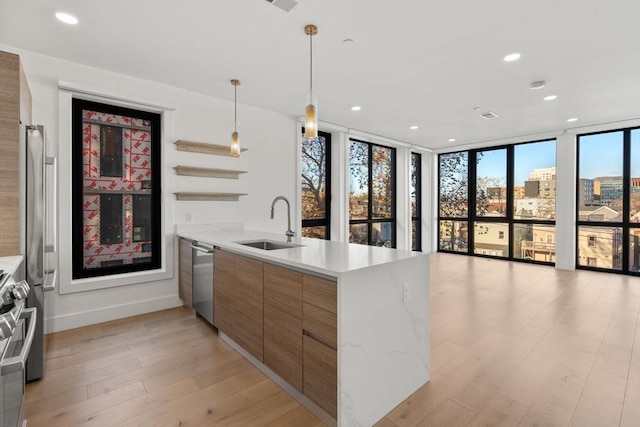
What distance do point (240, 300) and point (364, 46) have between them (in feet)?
7.84

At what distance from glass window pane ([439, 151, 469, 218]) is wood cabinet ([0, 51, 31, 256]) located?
7.74 m

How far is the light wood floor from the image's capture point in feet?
5.95

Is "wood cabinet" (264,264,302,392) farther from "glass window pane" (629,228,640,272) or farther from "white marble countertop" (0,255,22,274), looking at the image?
"glass window pane" (629,228,640,272)

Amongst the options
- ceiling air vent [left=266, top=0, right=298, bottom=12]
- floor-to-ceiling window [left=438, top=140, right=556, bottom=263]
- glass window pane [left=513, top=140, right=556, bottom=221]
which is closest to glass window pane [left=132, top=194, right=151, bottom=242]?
ceiling air vent [left=266, top=0, right=298, bottom=12]

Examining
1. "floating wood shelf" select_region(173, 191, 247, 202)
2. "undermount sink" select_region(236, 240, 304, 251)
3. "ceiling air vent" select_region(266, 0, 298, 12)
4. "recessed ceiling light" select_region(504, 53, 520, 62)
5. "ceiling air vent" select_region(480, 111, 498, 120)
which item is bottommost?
"undermount sink" select_region(236, 240, 304, 251)

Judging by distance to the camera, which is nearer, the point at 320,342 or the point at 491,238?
the point at 320,342

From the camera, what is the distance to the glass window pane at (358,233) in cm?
625

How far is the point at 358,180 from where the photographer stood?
6.40 m

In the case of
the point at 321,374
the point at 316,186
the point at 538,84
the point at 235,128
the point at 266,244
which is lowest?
the point at 321,374

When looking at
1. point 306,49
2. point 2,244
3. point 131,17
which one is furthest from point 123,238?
point 306,49

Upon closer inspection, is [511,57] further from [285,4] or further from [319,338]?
[319,338]

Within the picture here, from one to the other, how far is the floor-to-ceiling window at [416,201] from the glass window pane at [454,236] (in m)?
0.56

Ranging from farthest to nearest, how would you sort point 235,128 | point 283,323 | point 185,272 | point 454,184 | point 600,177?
point 454,184, point 600,177, point 235,128, point 185,272, point 283,323

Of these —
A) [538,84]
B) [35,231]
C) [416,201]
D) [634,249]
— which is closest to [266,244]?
[35,231]
